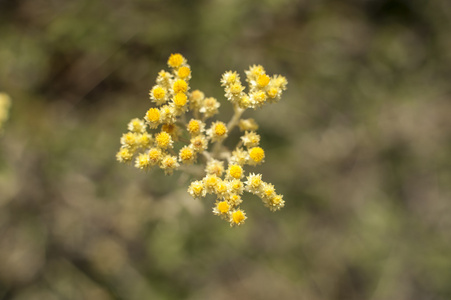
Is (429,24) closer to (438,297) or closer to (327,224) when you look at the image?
(327,224)

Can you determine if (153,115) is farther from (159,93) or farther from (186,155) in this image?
(186,155)

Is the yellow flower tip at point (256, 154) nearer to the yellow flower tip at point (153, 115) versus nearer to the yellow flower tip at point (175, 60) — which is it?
the yellow flower tip at point (153, 115)

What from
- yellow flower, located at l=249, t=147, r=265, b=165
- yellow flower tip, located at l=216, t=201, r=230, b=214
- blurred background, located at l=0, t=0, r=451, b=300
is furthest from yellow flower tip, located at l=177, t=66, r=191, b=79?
blurred background, located at l=0, t=0, r=451, b=300

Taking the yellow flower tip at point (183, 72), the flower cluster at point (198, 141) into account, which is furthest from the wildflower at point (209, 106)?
the yellow flower tip at point (183, 72)

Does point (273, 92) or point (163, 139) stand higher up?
point (273, 92)

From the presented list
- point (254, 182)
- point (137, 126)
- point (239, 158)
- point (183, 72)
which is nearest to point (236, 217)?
point (254, 182)

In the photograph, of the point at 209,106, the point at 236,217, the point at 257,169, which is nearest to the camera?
the point at 236,217
